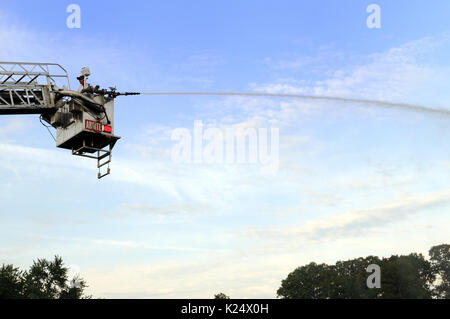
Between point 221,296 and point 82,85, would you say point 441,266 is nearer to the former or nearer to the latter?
point 221,296

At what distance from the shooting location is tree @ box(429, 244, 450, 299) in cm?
13562

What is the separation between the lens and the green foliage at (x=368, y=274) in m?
124

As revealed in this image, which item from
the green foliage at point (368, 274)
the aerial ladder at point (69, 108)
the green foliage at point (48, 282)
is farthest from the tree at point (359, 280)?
the aerial ladder at point (69, 108)

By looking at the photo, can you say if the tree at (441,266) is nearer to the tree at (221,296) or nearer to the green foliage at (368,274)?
the green foliage at (368,274)

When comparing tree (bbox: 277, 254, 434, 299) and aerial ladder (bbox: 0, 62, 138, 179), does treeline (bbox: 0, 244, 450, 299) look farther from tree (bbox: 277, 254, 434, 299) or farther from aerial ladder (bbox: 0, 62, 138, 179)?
aerial ladder (bbox: 0, 62, 138, 179)

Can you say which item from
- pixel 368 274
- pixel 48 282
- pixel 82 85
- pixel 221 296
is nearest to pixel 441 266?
pixel 368 274

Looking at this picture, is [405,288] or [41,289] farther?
[405,288]

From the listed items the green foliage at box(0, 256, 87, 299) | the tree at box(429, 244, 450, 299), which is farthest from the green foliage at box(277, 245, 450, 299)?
the green foliage at box(0, 256, 87, 299)

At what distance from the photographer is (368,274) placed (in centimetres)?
13550

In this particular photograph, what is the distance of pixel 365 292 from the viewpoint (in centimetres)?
13025
